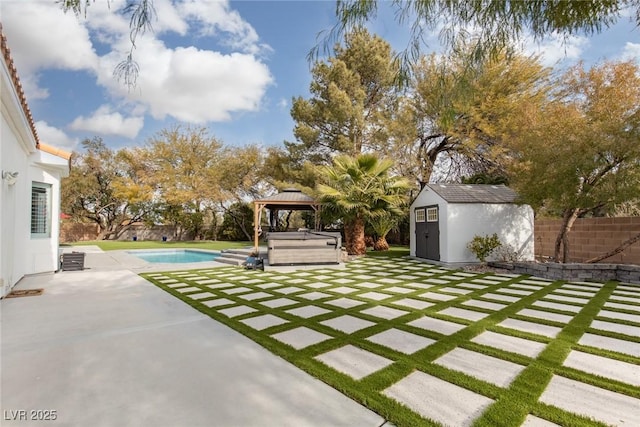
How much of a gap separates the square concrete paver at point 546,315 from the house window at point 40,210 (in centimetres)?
1102

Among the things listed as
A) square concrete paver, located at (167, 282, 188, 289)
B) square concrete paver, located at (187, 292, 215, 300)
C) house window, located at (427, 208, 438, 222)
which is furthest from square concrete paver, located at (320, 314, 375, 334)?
house window, located at (427, 208, 438, 222)

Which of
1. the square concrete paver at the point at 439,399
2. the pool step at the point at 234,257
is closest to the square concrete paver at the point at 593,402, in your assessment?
the square concrete paver at the point at 439,399

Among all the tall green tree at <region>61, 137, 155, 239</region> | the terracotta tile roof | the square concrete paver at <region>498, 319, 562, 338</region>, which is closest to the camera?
the square concrete paver at <region>498, 319, 562, 338</region>

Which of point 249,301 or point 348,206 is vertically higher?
point 348,206

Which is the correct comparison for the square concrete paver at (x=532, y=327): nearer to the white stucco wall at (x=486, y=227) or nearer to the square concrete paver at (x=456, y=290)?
the square concrete paver at (x=456, y=290)

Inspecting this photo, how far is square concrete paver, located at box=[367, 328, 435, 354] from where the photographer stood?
3.32m

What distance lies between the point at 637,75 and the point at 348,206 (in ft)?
31.4

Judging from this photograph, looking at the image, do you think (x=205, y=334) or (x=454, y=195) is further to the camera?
(x=454, y=195)

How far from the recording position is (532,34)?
9.98 feet

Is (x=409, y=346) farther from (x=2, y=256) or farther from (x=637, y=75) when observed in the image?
(x=637, y=75)

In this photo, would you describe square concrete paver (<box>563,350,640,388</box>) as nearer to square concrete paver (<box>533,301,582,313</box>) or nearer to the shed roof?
square concrete paver (<box>533,301,582,313</box>)

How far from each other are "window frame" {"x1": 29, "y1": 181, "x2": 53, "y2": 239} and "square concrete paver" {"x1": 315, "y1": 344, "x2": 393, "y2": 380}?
892cm

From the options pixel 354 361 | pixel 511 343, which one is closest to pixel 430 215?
pixel 511 343

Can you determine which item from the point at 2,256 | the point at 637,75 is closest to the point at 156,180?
the point at 2,256
